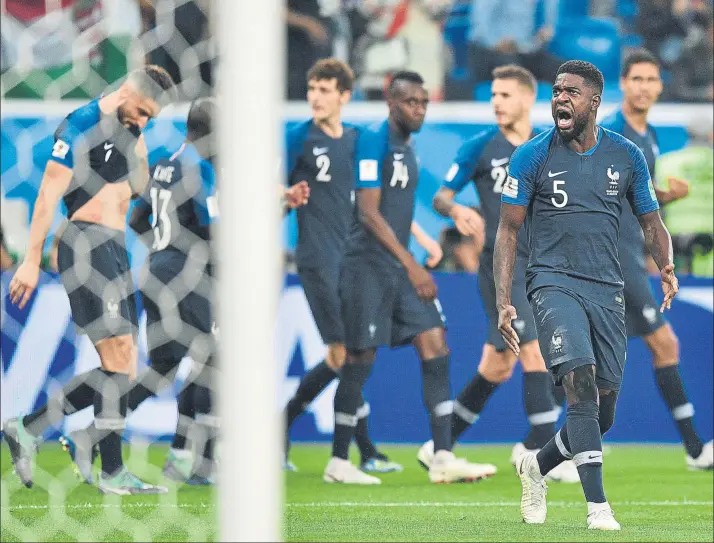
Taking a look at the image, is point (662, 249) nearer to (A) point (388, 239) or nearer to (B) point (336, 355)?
(A) point (388, 239)

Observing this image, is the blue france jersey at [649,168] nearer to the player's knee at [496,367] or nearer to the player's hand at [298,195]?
the player's knee at [496,367]

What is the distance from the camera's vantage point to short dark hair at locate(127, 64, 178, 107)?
6.28 m

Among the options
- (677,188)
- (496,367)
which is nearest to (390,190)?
(496,367)

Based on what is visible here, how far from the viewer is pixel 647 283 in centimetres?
746

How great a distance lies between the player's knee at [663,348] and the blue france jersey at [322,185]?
192 centimetres

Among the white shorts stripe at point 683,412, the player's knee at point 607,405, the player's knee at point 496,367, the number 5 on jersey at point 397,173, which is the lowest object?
the white shorts stripe at point 683,412

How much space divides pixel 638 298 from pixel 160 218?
2.71 meters

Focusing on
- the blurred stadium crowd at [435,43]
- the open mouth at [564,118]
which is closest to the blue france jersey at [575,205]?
the open mouth at [564,118]

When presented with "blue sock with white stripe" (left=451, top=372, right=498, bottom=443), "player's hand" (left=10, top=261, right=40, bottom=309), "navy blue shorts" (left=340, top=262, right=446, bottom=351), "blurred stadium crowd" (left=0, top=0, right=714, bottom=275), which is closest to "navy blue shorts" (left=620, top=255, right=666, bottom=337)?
"blue sock with white stripe" (left=451, top=372, right=498, bottom=443)

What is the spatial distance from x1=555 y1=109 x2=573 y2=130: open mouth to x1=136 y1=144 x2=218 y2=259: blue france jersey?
2286mm

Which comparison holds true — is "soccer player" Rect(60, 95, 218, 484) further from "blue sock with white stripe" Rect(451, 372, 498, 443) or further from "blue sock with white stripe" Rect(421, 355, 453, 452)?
"blue sock with white stripe" Rect(451, 372, 498, 443)

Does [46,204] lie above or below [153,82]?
below

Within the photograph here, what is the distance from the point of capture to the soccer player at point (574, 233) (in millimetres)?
5234

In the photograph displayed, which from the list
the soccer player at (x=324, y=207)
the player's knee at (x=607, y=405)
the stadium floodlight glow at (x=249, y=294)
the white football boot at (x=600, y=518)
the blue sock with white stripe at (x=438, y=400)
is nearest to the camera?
the stadium floodlight glow at (x=249, y=294)
